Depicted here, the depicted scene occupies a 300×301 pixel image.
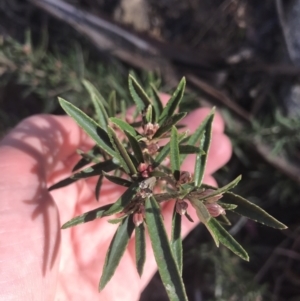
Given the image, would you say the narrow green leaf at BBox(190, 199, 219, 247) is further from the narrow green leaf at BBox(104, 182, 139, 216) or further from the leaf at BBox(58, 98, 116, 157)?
the leaf at BBox(58, 98, 116, 157)

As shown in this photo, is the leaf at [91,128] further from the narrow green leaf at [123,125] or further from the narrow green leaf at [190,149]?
the narrow green leaf at [190,149]

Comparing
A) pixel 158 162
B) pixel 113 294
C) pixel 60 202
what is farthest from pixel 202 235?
pixel 158 162

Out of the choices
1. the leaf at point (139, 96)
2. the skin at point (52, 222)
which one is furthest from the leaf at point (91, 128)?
the skin at point (52, 222)

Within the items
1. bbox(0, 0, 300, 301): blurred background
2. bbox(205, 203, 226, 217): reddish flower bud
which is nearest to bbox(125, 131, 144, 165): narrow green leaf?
bbox(205, 203, 226, 217): reddish flower bud

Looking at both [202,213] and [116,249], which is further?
[116,249]

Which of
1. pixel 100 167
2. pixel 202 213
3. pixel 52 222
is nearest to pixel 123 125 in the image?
pixel 100 167

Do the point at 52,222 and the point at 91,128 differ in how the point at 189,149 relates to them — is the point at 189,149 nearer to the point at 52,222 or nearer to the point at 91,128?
the point at 91,128
